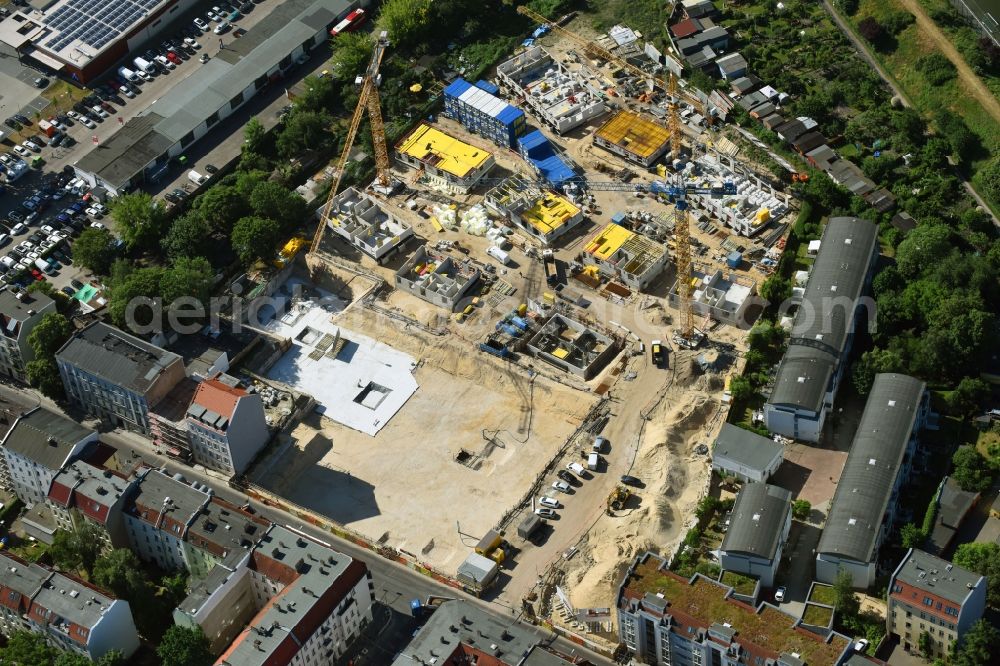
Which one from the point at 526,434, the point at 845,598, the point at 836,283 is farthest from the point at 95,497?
the point at 836,283

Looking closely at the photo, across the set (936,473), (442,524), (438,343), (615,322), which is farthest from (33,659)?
(936,473)

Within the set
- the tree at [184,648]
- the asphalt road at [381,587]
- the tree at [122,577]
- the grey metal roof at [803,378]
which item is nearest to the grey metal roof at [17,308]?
the asphalt road at [381,587]

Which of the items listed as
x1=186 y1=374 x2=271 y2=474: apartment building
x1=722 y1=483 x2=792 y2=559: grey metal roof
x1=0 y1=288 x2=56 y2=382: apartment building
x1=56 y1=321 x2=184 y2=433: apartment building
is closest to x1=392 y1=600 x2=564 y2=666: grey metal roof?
x1=722 y1=483 x2=792 y2=559: grey metal roof

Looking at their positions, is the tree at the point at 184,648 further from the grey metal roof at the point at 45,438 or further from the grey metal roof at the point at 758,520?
the grey metal roof at the point at 758,520

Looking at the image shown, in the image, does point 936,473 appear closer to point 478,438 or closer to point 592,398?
point 592,398

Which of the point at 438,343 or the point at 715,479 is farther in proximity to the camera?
the point at 438,343

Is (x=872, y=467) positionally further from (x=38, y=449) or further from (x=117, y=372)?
(x=38, y=449)
